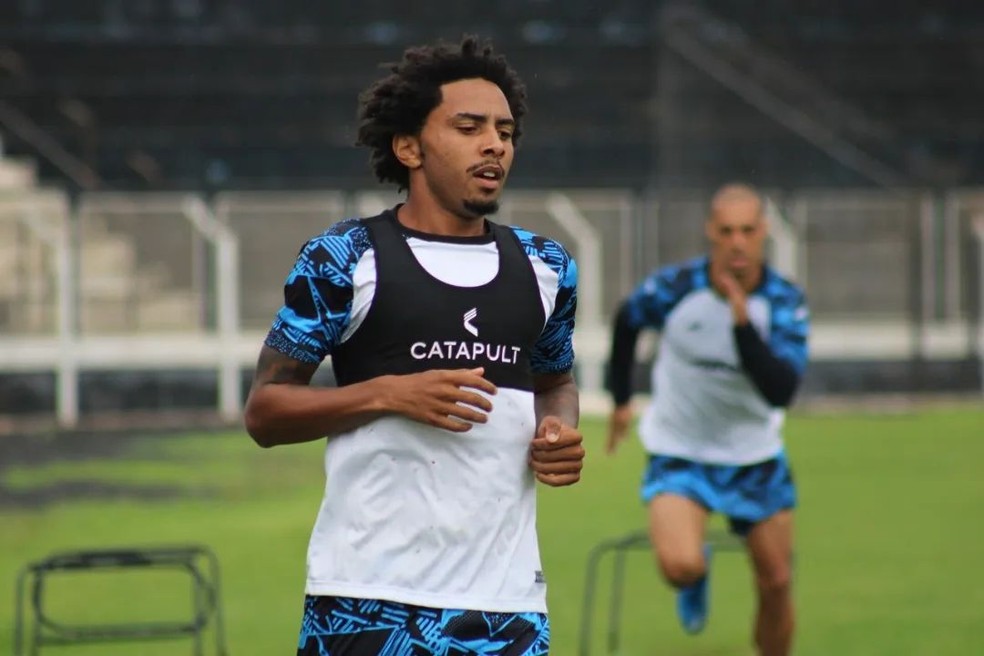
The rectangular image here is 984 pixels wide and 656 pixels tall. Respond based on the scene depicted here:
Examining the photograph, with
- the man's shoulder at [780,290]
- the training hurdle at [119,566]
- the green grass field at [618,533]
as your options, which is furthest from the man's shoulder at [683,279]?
the training hurdle at [119,566]

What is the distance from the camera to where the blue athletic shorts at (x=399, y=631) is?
12.2 ft

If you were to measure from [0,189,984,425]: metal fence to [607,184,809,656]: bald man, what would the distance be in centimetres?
1322

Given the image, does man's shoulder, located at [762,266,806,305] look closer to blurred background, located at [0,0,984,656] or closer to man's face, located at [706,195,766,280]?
man's face, located at [706,195,766,280]

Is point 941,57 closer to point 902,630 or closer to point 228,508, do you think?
point 228,508

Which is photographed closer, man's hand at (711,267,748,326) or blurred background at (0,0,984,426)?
man's hand at (711,267,748,326)

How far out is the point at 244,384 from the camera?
67.5 feet

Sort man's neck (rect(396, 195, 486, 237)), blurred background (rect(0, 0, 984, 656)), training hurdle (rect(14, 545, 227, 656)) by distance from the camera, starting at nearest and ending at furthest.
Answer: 1. man's neck (rect(396, 195, 486, 237))
2. training hurdle (rect(14, 545, 227, 656))
3. blurred background (rect(0, 0, 984, 656))

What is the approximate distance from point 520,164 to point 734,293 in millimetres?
18208

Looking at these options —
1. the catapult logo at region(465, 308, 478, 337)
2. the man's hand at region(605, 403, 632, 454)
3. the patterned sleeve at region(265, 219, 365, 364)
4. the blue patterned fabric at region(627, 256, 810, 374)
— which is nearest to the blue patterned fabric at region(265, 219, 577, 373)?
the patterned sleeve at region(265, 219, 365, 364)

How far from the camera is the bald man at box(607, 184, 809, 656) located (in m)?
7.13

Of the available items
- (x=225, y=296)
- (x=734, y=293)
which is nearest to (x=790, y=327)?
(x=734, y=293)

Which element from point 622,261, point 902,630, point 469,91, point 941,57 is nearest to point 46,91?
point 622,261

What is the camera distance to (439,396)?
3.63 metres

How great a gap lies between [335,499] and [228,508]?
31.8 feet
